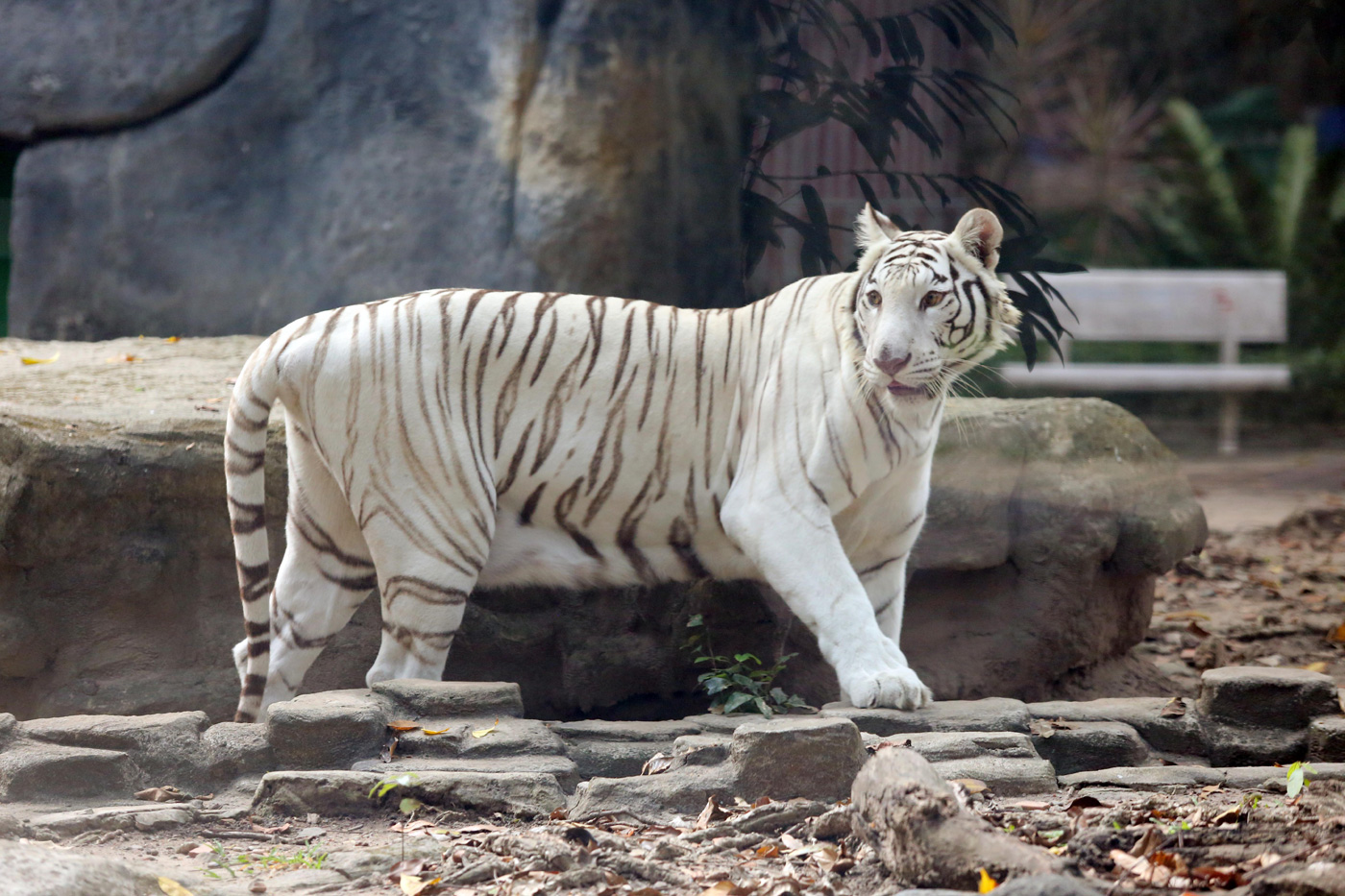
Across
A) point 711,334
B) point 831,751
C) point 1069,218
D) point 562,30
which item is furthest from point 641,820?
point 1069,218

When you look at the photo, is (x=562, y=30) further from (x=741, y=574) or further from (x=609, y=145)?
(x=741, y=574)

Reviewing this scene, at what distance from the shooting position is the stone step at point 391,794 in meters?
2.79

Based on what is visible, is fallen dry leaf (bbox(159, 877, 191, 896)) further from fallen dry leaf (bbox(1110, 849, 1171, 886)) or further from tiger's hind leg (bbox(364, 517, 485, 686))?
fallen dry leaf (bbox(1110, 849, 1171, 886))

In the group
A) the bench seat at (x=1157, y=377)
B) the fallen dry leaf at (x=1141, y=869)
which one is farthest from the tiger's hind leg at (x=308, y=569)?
the bench seat at (x=1157, y=377)

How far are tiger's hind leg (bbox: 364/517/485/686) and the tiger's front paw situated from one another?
106 cm

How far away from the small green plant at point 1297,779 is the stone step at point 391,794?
61.5 inches

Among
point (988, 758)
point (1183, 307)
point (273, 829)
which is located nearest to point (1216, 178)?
point (1183, 307)

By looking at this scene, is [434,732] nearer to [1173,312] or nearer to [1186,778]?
[1186,778]

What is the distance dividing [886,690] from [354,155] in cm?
325

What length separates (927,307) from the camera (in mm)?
3418

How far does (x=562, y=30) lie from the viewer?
4.96 metres

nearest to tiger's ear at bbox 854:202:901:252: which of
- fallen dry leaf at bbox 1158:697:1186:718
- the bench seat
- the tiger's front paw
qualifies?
the tiger's front paw

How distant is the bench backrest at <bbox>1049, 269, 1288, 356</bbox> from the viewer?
10.4m

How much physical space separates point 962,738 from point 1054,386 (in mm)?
7644
